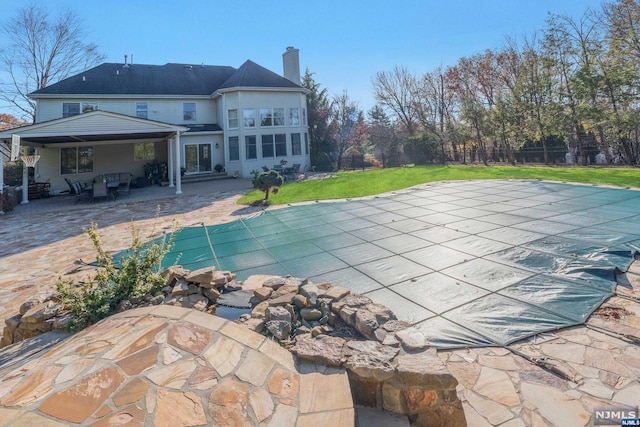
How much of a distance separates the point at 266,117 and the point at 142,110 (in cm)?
769

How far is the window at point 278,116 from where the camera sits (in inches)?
819

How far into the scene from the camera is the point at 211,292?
3676mm

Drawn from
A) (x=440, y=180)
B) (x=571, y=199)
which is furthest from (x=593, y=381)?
(x=440, y=180)

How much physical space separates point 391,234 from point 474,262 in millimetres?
2011

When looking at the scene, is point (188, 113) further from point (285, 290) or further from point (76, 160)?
point (285, 290)

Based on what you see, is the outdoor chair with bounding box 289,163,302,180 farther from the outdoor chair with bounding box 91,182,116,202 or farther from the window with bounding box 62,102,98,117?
the window with bounding box 62,102,98,117

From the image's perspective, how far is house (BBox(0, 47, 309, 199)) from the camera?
17.2 m

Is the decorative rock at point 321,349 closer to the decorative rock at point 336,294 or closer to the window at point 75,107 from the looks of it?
the decorative rock at point 336,294

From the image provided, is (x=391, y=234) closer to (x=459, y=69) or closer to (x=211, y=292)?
(x=211, y=292)

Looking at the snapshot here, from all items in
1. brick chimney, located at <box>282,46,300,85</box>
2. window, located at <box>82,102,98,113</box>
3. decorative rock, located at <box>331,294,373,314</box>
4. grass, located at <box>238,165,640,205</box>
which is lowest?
decorative rock, located at <box>331,294,373,314</box>

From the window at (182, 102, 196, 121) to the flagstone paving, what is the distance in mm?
20298

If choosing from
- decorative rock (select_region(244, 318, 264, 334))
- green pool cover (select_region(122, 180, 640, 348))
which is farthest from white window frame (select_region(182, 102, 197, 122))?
decorative rock (select_region(244, 318, 264, 334))

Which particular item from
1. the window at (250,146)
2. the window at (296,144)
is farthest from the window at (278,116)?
the window at (250,146)

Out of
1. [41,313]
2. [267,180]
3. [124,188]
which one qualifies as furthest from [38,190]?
[41,313]
